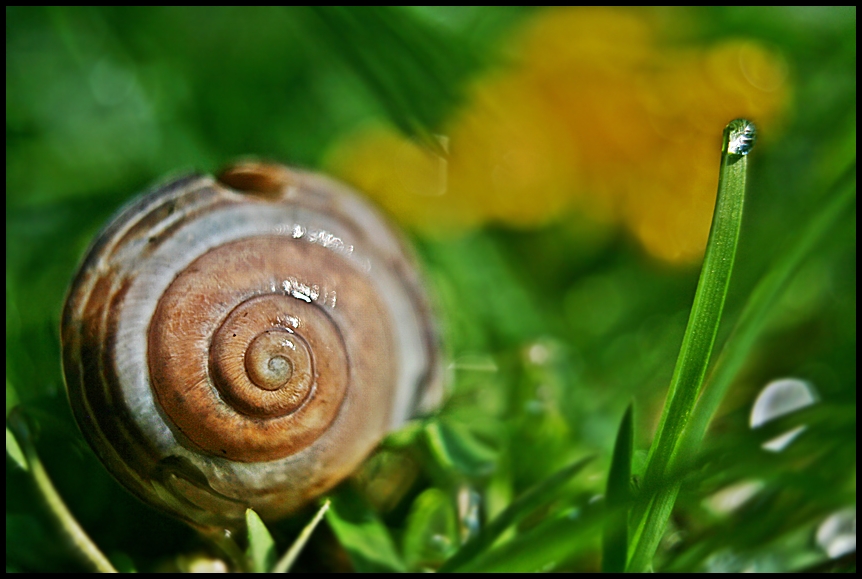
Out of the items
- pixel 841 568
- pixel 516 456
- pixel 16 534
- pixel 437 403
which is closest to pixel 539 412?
pixel 516 456

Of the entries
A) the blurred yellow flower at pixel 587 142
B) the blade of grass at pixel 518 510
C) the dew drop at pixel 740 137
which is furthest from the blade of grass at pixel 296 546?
the blurred yellow flower at pixel 587 142

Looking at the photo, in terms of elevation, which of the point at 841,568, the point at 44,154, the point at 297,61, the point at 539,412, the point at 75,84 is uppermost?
the point at 297,61

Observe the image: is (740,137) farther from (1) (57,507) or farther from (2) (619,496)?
(1) (57,507)

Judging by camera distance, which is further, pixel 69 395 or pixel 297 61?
pixel 297 61

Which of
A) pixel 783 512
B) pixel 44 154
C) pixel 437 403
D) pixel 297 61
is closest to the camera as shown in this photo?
pixel 783 512

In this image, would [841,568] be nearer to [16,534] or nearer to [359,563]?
[359,563]

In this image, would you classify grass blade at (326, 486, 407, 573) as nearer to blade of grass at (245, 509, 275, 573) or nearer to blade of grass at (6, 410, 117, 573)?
blade of grass at (245, 509, 275, 573)

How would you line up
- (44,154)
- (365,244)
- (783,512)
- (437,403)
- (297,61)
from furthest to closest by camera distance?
(297,61) < (44,154) < (437,403) < (365,244) < (783,512)

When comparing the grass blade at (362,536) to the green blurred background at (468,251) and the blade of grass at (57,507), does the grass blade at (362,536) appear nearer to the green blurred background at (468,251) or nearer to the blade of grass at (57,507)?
the green blurred background at (468,251)

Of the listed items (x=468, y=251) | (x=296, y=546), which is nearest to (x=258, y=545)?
(x=296, y=546)
